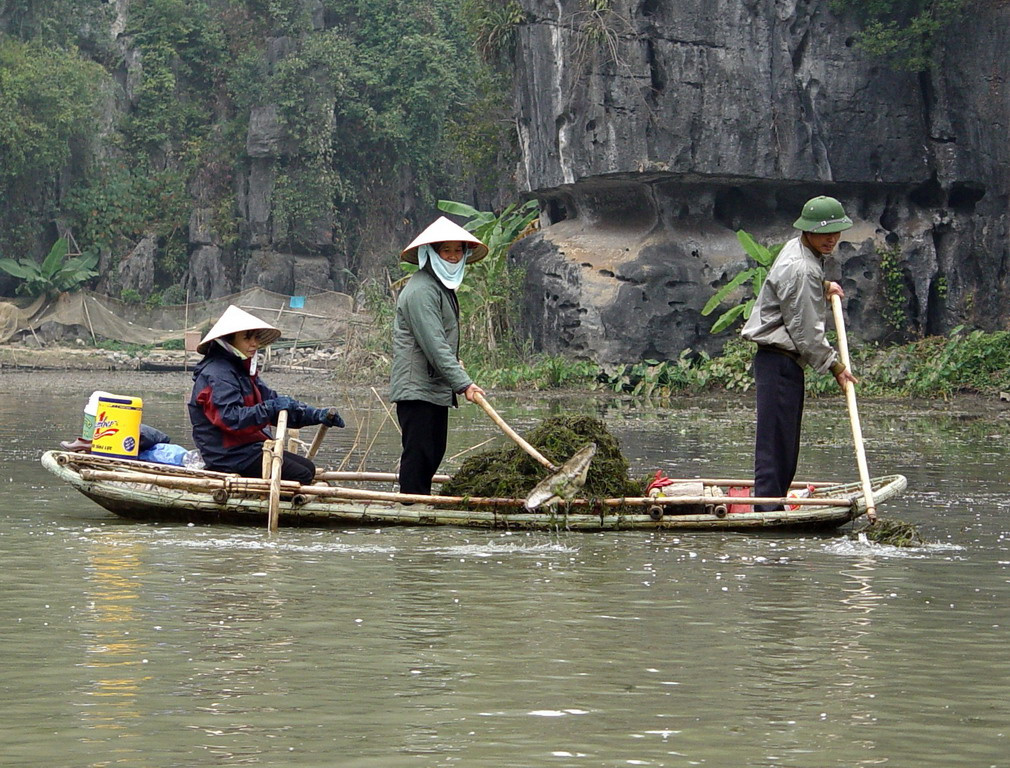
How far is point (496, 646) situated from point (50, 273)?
28.7 m

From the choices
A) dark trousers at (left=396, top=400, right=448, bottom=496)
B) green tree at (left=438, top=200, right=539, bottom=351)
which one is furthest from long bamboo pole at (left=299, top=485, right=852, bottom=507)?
green tree at (left=438, top=200, right=539, bottom=351)

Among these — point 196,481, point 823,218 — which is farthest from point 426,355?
point 823,218

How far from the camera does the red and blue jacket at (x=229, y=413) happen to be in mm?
8195

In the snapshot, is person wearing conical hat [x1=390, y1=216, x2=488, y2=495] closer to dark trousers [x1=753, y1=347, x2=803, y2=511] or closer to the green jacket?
the green jacket

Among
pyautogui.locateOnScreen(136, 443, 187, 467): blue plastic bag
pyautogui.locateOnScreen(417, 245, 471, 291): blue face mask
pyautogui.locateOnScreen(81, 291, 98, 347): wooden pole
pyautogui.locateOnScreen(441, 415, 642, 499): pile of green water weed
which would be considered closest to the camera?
pyautogui.locateOnScreen(441, 415, 642, 499): pile of green water weed

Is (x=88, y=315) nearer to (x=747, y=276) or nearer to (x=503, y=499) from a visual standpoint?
(x=747, y=276)

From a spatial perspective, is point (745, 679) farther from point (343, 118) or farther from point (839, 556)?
point (343, 118)

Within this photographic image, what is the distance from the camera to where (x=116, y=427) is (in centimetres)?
854

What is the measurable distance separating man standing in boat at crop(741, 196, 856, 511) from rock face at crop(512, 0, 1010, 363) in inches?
557

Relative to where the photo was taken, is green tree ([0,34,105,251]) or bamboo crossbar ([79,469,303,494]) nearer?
bamboo crossbar ([79,469,303,494])

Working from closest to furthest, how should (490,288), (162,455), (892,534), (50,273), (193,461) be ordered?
(892,534)
(193,461)
(162,455)
(490,288)
(50,273)

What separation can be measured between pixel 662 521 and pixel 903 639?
8.68ft

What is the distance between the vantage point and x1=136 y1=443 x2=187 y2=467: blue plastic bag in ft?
28.8

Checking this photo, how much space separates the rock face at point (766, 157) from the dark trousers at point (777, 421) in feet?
46.9
